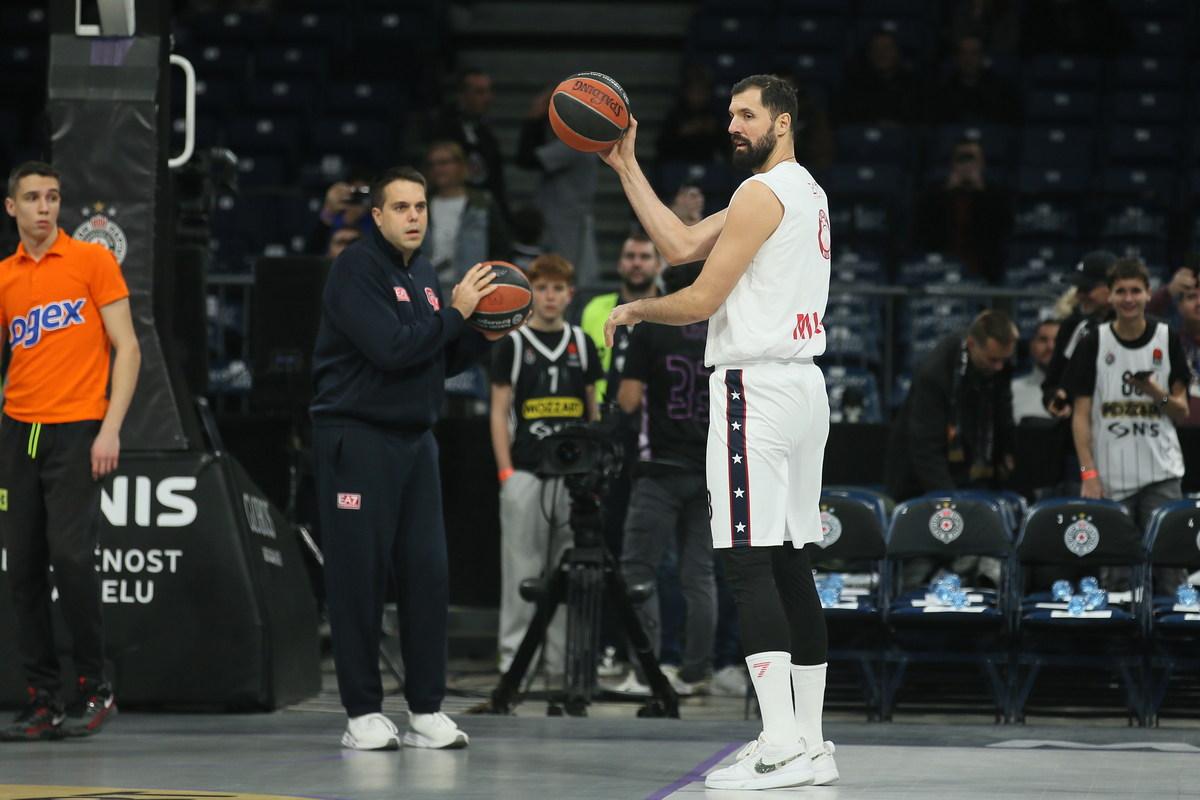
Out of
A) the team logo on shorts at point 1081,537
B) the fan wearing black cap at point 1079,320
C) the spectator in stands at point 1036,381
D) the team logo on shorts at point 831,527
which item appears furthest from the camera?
the spectator in stands at point 1036,381

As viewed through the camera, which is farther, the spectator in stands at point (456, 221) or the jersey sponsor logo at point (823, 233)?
the spectator in stands at point (456, 221)

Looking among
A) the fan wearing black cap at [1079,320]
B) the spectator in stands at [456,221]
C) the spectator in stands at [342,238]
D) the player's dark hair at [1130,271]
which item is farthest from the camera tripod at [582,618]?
the spectator in stands at [456,221]

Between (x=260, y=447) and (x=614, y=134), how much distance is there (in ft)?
17.1

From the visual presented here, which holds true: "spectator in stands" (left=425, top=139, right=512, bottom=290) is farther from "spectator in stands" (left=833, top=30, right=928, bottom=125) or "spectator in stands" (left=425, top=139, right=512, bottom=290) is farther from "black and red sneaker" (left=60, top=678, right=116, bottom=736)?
"spectator in stands" (left=833, top=30, right=928, bottom=125)

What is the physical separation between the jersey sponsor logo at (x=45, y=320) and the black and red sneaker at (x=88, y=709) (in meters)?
1.22

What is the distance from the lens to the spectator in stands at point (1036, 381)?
8820 millimetres

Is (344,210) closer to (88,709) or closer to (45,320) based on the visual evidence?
(45,320)

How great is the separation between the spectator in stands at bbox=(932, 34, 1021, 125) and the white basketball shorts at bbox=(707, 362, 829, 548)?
360 inches

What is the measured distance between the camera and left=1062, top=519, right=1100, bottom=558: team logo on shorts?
22.3ft

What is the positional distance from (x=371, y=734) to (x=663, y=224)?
193 centimetres

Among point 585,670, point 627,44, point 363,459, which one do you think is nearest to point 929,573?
point 585,670

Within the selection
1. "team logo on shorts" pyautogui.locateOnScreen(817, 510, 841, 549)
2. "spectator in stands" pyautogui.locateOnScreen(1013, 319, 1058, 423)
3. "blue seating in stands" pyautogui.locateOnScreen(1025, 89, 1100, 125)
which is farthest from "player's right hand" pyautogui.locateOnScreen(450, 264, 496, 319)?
"blue seating in stands" pyautogui.locateOnScreen(1025, 89, 1100, 125)

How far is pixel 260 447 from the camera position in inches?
361

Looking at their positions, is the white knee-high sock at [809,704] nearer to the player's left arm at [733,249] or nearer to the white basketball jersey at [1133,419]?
the player's left arm at [733,249]
